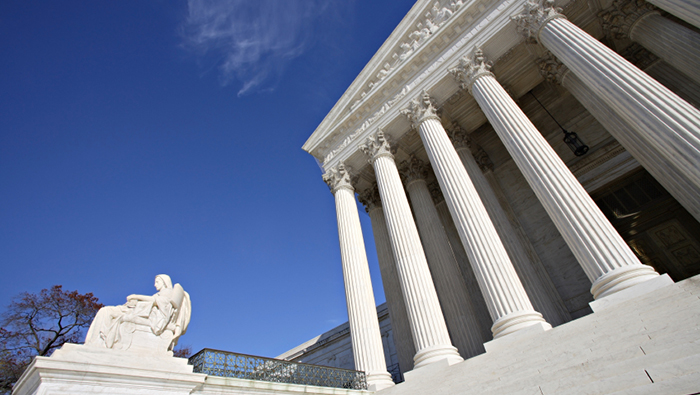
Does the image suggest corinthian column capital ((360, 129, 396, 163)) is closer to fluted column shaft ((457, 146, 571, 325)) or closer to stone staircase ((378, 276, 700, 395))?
fluted column shaft ((457, 146, 571, 325))

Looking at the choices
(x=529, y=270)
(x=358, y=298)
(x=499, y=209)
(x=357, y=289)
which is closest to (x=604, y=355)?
(x=529, y=270)

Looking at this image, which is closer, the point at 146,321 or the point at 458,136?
the point at 146,321

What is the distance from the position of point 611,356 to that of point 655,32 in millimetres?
13714

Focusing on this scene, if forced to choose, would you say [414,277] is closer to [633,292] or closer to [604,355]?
[633,292]

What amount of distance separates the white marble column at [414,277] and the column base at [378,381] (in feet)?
5.12

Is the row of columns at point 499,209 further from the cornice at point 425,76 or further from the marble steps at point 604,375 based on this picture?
the marble steps at point 604,375

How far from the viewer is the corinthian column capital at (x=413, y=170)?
63.7 ft

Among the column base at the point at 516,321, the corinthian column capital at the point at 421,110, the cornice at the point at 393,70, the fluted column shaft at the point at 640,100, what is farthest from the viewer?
the cornice at the point at 393,70

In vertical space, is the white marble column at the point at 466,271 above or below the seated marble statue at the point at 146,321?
above

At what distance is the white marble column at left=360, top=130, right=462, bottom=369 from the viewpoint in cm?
1139

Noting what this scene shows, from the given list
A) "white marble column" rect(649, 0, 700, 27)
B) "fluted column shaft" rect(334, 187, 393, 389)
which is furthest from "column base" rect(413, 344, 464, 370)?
"white marble column" rect(649, 0, 700, 27)

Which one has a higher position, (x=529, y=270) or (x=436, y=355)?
(x=529, y=270)

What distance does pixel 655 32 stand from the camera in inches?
524

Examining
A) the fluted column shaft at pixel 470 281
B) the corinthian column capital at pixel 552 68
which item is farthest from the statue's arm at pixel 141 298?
the corinthian column capital at pixel 552 68
